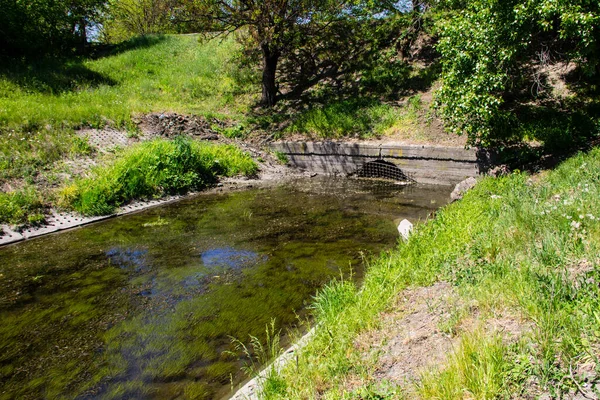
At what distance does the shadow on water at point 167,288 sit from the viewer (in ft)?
13.3

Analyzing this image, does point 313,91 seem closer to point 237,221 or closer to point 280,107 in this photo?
point 280,107

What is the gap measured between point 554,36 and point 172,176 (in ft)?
37.9

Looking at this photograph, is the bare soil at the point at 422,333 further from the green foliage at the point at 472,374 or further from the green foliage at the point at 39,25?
the green foliage at the point at 39,25

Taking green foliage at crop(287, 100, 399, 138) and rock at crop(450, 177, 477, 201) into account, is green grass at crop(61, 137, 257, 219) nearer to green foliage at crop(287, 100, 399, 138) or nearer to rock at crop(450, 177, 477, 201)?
green foliage at crop(287, 100, 399, 138)

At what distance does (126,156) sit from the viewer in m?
12.0

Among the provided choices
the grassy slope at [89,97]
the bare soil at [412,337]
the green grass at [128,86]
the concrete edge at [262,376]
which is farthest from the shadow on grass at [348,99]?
the concrete edge at [262,376]

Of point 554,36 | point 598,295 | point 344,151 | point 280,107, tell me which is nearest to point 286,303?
point 598,295

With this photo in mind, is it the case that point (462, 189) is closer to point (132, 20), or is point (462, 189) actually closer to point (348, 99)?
point (348, 99)

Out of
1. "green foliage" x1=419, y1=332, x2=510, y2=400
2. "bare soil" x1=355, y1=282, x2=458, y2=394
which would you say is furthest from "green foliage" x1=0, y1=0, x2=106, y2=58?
"green foliage" x1=419, y1=332, x2=510, y2=400

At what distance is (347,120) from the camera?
15.4 meters

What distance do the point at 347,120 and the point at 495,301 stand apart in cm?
1272

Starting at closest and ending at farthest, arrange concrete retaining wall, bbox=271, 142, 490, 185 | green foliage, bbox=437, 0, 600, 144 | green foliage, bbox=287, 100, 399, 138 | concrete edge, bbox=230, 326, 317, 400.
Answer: concrete edge, bbox=230, 326, 317, 400
green foliage, bbox=437, 0, 600, 144
concrete retaining wall, bbox=271, 142, 490, 185
green foliage, bbox=287, 100, 399, 138

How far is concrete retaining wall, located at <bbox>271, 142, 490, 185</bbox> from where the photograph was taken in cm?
1191

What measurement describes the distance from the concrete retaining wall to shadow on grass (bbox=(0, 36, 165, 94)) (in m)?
9.59
